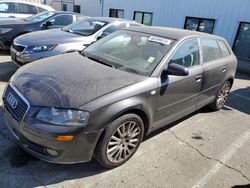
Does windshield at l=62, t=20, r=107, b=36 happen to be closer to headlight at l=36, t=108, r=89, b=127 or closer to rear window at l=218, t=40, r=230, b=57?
rear window at l=218, t=40, r=230, b=57

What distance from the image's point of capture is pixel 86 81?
2682 mm

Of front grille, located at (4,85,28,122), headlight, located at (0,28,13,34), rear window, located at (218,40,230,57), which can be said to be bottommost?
headlight, located at (0,28,13,34)

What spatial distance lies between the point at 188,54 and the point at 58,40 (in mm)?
3145

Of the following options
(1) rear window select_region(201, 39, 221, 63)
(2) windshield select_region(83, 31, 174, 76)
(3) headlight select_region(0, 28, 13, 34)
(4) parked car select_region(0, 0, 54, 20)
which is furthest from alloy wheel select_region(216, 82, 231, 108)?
(4) parked car select_region(0, 0, 54, 20)

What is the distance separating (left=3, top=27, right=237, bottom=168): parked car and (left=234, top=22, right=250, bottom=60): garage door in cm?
705

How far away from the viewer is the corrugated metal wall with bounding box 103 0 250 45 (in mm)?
9732

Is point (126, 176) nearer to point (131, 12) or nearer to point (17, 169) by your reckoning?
point (17, 169)

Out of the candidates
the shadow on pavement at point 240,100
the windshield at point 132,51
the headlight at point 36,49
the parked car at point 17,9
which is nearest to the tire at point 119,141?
the windshield at point 132,51

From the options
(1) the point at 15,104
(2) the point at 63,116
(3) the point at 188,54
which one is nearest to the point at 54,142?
(2) the point at 63,116

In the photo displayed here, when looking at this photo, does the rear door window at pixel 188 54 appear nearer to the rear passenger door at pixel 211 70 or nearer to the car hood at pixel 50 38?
the rear passenger door at pixel 211 70

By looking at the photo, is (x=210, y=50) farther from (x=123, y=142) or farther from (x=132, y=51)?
(x=123, y=142)

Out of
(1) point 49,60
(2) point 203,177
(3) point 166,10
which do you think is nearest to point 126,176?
(2) point 203,177

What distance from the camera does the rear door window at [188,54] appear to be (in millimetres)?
3297

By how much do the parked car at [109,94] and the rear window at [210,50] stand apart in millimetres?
20
